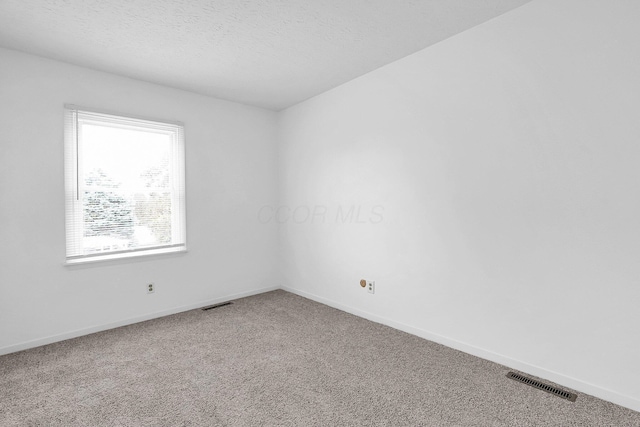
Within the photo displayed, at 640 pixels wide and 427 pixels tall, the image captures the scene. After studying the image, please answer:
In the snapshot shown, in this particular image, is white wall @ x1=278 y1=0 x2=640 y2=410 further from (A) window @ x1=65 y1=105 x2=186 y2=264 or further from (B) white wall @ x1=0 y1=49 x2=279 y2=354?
(A) window @ x1=65 y1=105 x2=186 y2=264

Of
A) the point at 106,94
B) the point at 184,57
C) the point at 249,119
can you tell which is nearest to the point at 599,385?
the point at 184,57

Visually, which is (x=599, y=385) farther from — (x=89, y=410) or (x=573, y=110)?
(x=89, y=410)

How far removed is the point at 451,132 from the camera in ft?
8.84

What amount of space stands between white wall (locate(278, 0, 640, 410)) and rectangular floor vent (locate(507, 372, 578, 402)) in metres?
0.09

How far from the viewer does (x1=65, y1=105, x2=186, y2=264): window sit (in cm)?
307

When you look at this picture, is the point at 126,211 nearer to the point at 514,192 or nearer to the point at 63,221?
the point at 63,221

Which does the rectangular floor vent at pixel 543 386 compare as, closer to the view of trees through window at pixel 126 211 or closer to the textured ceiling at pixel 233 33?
the textured ceiling at pixel 233 33

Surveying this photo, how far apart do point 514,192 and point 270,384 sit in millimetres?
2237

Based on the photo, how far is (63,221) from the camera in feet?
9.81

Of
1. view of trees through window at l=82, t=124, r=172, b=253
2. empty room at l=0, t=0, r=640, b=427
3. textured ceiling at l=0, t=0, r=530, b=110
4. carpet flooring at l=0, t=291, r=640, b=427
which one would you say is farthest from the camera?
view of trees through window at l=82, t=124, r=172, b=253

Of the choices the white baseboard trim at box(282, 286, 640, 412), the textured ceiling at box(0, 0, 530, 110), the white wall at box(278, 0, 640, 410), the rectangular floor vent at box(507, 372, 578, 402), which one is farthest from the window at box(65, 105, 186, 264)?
the rectangular floor vent at box(507, 372, 578, 402)

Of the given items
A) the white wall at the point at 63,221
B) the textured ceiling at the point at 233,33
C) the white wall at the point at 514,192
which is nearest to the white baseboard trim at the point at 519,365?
the white wall at the point at 514,192

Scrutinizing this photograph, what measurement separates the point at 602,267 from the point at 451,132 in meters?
1.40

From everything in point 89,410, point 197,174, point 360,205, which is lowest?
point 89,410
